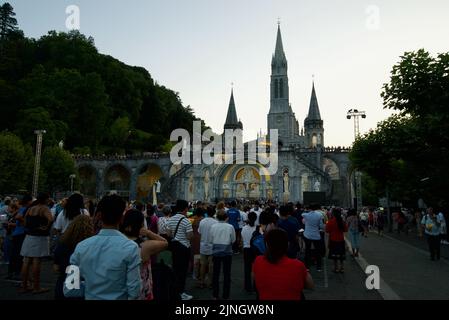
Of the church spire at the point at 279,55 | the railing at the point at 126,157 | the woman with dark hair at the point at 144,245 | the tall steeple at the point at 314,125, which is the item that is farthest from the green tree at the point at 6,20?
the woman with dark hair at the point at 144,245

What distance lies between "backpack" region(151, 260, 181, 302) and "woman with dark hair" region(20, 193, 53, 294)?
4.25 meters

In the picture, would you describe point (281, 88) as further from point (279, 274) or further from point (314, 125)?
point (279, 274)

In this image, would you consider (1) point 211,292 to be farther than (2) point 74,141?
No

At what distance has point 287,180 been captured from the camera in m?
48.9

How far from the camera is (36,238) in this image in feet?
24.1

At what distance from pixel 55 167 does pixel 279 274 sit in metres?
43.3

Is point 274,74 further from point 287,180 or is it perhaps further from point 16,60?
point 16,60

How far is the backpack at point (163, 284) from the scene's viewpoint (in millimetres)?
4023

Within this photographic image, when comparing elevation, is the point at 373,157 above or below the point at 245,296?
above

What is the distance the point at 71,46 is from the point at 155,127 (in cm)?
2048

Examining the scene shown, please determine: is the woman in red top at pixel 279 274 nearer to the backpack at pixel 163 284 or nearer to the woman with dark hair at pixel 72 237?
the backpack at pixel 163 284

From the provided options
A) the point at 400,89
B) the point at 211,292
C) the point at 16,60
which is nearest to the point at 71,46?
the point at 16,60

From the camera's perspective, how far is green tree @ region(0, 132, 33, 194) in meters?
34.4
